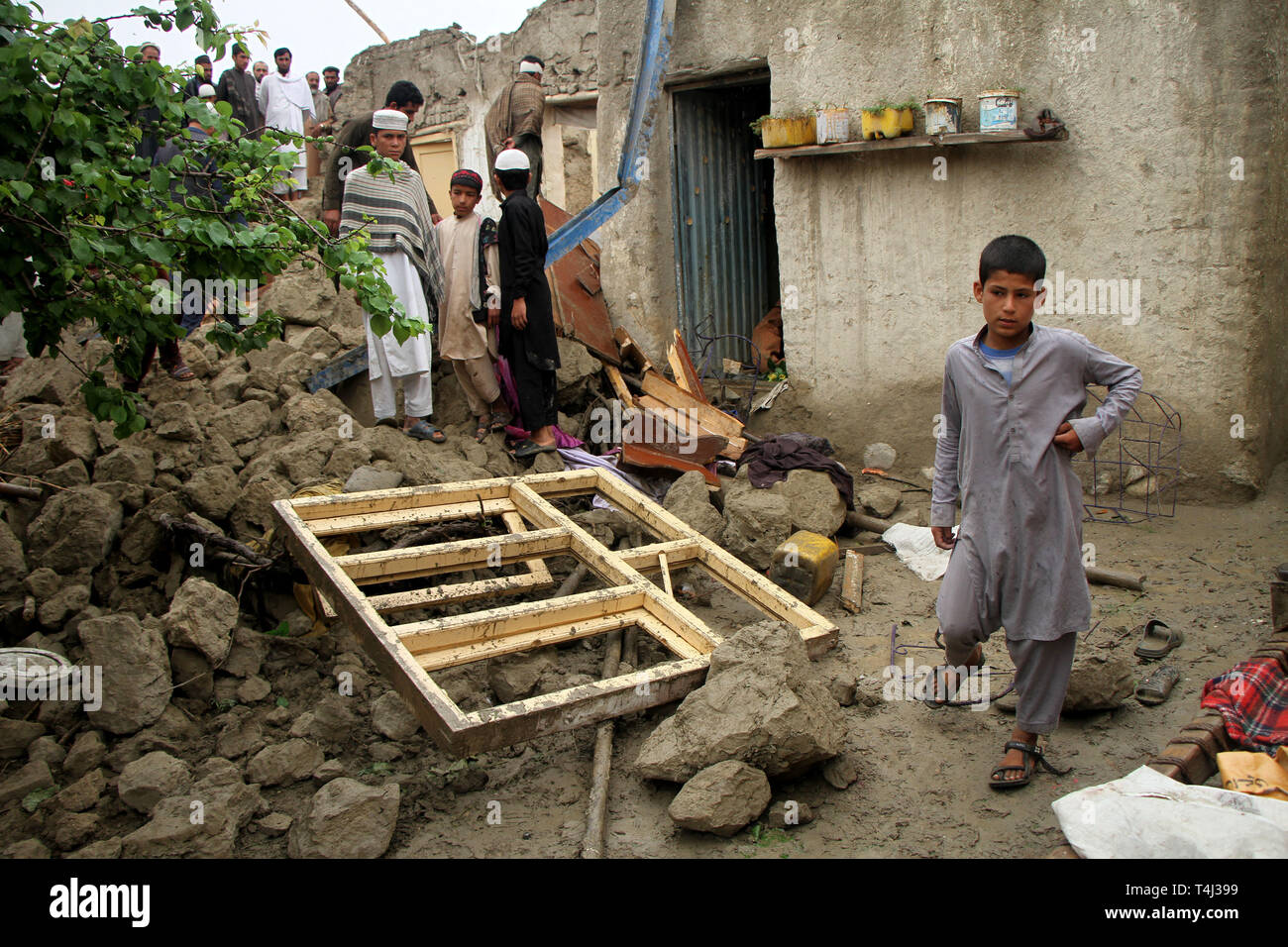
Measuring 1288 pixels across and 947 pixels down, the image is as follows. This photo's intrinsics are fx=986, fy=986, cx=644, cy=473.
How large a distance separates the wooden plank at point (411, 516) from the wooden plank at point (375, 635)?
97mm

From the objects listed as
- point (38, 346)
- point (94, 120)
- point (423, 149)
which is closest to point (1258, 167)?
point (94, 120)

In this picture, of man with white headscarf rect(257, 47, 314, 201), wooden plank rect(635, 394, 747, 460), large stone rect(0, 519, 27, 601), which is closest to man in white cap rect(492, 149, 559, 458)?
wooden plank rect(635, 394, 747, 460)

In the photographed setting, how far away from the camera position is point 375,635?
12.4ft

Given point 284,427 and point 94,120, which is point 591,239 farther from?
point 94,120

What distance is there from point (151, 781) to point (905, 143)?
17.7 ft

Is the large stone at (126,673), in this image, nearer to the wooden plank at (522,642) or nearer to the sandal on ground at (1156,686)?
the wooden plank at (522,642)

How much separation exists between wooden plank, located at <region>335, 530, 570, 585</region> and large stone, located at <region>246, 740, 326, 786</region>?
2.87ft

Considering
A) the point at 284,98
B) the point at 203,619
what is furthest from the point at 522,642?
the point at 284,98

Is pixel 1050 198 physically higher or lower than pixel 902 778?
higher

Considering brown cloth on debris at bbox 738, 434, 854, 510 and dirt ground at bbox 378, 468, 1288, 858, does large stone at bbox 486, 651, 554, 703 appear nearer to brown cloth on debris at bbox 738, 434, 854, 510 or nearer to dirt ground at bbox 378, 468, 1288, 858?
dirt ground at bbox 378, 468, 1288, 858

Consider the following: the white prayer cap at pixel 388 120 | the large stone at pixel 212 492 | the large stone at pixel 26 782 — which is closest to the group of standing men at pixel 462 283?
the white prayer cap at pixel 388 120

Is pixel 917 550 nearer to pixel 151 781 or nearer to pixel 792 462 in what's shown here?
pixel 792 462

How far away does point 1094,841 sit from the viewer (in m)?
2.66
